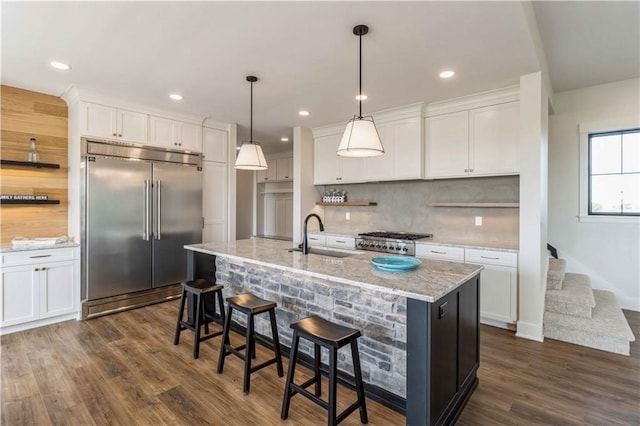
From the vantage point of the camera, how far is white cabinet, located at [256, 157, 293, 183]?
7.31m

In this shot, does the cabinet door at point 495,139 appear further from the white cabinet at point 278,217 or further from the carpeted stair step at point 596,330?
the white cabinet at point 278,217

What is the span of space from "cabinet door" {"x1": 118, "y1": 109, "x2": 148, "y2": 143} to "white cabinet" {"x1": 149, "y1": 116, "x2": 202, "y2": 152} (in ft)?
0.29

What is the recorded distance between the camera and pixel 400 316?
2.06 m

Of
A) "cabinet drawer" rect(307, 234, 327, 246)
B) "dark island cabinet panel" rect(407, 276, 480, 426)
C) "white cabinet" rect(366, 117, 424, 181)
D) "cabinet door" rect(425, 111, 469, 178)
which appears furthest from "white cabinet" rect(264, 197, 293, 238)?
"dark island cabinet panel" rect(407, 276, 480, 426)

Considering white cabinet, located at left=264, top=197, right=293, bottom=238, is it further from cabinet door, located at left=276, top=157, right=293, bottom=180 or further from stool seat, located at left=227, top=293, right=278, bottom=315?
stool seat, located at left=227, top=293, right=278, bottom=315

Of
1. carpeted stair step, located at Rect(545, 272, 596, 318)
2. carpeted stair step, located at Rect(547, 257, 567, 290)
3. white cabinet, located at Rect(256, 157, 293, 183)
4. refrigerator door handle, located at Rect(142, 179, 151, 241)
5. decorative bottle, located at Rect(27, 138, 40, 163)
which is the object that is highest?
white cabinet, located at Rect(256, 157, 293, 183)

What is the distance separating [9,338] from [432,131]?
517cm

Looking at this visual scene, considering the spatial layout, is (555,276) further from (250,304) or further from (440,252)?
(250,304)

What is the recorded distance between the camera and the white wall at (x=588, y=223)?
393 centimetres

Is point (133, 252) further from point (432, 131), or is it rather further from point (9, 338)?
point (432, 131)

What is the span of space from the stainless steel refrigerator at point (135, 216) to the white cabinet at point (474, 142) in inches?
130

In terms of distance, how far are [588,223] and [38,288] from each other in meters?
6.58

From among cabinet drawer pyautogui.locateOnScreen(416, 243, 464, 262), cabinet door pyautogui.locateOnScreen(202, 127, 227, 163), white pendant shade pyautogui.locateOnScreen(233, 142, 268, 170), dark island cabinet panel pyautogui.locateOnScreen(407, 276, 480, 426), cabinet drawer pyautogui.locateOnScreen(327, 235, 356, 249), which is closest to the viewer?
dark island cabinet panel pyautogui.locateOnScreen(407, 276, 480, 426)

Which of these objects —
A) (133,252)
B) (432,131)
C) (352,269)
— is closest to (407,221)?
(432,131)
